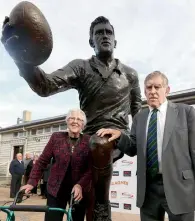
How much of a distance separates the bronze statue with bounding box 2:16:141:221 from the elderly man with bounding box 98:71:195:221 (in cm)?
22

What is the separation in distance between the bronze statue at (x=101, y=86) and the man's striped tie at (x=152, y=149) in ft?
0.83

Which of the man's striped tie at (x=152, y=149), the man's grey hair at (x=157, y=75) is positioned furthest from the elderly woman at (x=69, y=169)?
the man's grey hair at (x=157, y=75)

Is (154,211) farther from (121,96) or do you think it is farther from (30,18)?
(30,18)

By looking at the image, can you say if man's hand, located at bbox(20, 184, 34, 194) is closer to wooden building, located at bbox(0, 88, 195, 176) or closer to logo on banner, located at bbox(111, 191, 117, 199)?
logo on banner, located at bbox(111, 191, 117, 199)

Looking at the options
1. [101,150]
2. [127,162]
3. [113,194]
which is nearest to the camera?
[101,150]

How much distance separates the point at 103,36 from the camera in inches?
97.9

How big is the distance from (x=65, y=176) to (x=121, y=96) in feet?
2.69

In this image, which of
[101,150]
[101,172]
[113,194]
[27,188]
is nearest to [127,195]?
[113,194]

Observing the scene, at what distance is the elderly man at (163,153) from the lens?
7.10 ft

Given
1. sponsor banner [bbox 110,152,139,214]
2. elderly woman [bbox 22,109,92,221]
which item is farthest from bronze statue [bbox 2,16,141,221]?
sponsor banner [bbox 110,152,139,214]

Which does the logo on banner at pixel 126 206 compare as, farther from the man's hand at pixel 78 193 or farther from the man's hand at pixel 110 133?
the man's hand at pixel 110 133

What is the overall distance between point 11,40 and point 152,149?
1.27 metres

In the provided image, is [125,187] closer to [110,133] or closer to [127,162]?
[127,162]

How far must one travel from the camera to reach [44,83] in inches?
83.8
